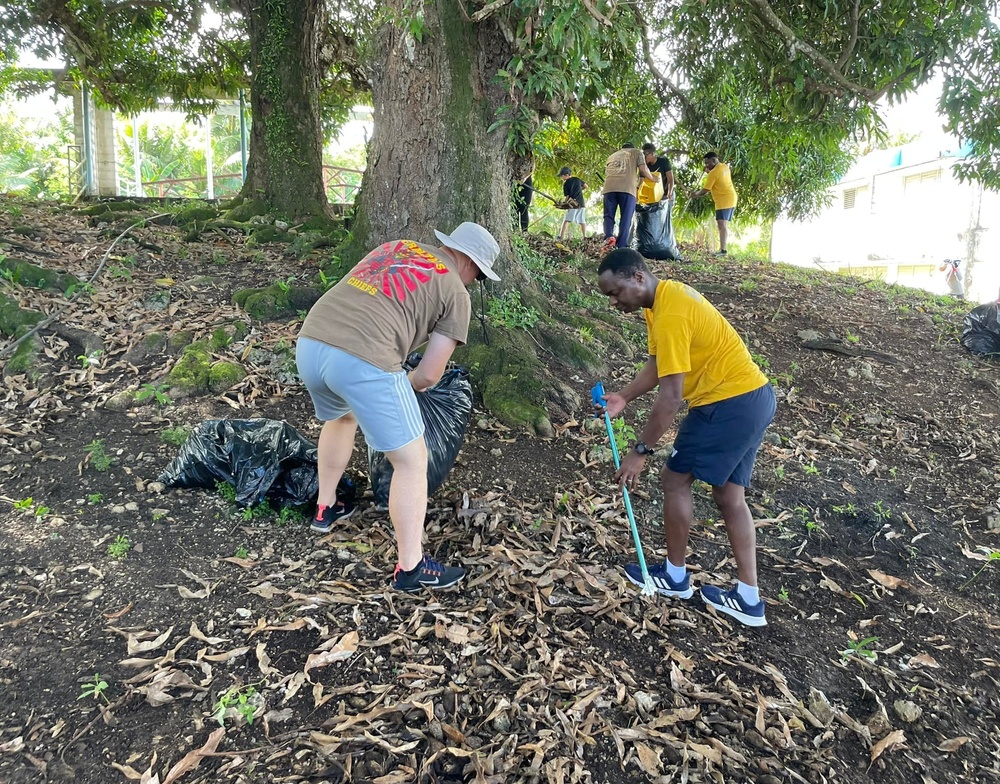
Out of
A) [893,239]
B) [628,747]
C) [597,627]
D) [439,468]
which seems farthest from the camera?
[893,239]

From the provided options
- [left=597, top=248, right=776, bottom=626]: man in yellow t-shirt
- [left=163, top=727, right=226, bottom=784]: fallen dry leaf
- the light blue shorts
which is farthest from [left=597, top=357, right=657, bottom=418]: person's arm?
[left=163, top=727, right=226, bottom=784]: fallen dry leaf

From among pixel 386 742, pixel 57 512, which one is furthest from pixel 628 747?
pixel 57 512

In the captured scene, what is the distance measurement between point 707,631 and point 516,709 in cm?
98

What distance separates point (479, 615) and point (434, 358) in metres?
1.09

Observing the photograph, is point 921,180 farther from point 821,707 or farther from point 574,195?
point 821,707

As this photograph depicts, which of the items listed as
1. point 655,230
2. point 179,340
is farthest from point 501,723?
point 655,230

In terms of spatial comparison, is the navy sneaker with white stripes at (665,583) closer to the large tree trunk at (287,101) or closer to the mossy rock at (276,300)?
the mossy rock at (276,300)

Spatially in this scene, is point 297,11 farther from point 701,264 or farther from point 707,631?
point 707,631

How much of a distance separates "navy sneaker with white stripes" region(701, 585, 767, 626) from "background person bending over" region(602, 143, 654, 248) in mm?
5786

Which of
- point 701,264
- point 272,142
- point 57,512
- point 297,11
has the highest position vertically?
point 297,11

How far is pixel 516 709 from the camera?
228cm

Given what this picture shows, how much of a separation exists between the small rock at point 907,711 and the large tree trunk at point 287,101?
669 centimetres

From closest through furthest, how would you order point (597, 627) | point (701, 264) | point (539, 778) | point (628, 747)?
point (539, 778), point (628, 747), point (597, 627), point (701, 264)

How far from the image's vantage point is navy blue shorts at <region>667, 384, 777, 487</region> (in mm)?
2766
